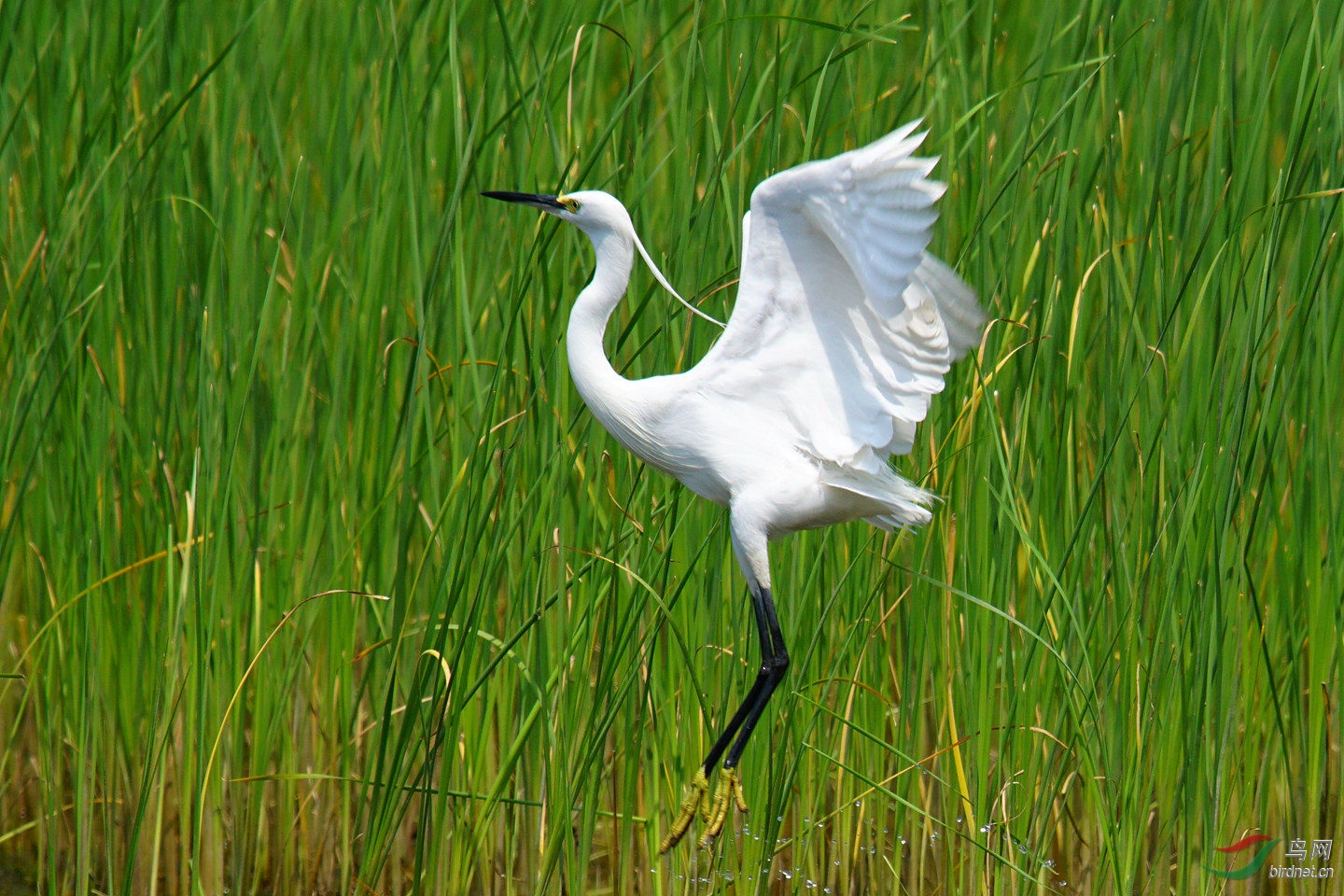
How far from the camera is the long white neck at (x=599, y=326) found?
216cm

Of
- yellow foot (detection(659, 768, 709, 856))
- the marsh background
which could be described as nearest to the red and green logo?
the marsh background

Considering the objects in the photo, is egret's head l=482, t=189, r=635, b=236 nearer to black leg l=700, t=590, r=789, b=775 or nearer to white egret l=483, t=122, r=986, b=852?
white egret l=483, t=122, r=986, b=852

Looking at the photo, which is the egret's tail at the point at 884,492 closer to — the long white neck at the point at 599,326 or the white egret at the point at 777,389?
the white egret at the point at 777,389

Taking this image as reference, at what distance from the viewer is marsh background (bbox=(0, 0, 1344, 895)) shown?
2.30 metres

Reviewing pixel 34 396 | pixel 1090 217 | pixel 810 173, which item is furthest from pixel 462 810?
pixel 1090 217

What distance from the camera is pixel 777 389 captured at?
7.36ft

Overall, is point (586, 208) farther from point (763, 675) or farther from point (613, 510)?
point (763, 675)

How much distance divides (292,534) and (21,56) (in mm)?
1346

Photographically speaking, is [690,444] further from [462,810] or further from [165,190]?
[165,190]

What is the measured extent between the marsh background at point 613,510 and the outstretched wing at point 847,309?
0.20m

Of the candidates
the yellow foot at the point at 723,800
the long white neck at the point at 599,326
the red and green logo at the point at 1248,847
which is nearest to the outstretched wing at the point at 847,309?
the long white neck at the point at 599,326

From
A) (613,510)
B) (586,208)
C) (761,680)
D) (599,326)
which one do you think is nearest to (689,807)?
(761,680)

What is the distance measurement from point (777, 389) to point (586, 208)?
17.9 inches

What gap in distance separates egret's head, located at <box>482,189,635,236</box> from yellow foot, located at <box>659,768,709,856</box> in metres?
0.95
